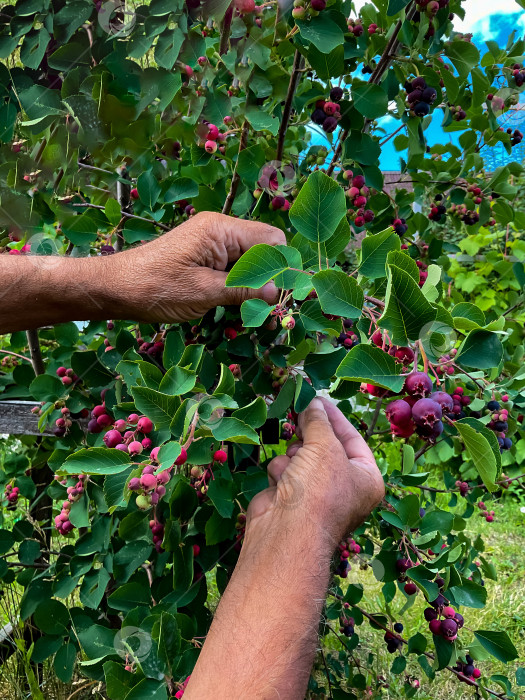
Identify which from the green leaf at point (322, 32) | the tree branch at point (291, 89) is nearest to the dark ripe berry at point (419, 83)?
the tree branch at point (291, 89)

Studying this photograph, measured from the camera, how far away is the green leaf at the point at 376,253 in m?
0.76

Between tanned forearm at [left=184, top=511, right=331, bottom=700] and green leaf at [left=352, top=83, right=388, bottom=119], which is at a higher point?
green leaf at [left=352, top=83, right=388, bottom=119]

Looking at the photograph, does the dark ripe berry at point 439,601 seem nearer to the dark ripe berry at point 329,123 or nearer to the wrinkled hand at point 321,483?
the wrinkled hand at point 321,483

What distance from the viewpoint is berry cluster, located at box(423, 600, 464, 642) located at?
3.78ft

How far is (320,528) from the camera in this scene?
84cm

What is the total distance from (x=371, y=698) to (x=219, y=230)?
1.37 m

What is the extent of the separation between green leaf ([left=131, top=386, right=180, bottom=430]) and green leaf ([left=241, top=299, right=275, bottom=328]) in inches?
5.9

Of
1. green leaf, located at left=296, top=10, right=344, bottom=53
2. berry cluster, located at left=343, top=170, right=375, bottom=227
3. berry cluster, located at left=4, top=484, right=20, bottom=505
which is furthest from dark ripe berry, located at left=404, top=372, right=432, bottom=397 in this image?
berry cluster, located at left=4, top=484, right=20, bottom=505

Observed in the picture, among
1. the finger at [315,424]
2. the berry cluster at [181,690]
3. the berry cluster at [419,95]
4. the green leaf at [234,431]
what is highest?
the berry cluster at [419,95]

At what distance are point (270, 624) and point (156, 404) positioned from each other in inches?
13.7

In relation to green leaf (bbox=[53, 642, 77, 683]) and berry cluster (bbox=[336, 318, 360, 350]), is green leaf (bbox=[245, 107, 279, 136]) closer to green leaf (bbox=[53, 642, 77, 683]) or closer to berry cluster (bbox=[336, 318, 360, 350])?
berry cluster (bbox=[336, 318, 360, 350])

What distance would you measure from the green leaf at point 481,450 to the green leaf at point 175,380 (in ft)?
1.14

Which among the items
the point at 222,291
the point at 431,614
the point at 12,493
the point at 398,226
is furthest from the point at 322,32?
the point at 12,493

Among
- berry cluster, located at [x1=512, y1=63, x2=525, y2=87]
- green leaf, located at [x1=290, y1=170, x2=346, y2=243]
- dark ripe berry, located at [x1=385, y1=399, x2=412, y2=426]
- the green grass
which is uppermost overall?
berry cluster, located at [x1=512, y1=63, x2=525, y2=87]
